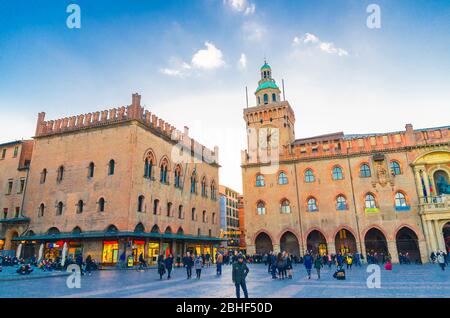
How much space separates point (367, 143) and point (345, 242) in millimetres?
11665

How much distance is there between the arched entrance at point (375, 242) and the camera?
3338 centimetres

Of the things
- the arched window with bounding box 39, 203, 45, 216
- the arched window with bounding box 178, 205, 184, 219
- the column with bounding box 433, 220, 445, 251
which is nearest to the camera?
the arched window with bounding box 39, 203, 45, 216

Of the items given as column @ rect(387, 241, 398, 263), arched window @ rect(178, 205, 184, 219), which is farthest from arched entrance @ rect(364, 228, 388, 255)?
arched window @ rect(178, 205, 184, 219)

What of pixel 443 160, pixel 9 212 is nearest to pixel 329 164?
pixel 443 160

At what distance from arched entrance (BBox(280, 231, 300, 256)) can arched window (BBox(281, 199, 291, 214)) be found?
251cm

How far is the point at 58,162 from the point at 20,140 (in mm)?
10040

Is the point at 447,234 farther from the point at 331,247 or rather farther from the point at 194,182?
the point at 194,182

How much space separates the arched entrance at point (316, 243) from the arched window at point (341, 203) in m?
3.77

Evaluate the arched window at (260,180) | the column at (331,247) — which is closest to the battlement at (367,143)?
the arched window at (260,180)

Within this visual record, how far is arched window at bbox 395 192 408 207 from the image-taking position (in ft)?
108

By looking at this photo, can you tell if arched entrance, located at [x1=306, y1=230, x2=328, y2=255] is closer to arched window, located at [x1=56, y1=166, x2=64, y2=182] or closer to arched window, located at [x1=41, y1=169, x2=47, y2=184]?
arched window, located at [x1=56, y1=166, x2=64, y2=182]

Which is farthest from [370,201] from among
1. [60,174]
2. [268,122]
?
[60,174]

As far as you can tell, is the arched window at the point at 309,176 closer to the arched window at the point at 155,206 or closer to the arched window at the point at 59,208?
the arched window at the point at 155,206
